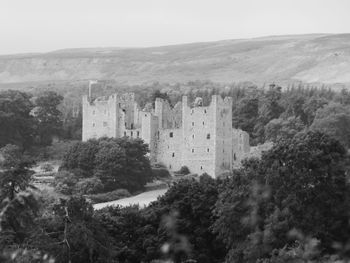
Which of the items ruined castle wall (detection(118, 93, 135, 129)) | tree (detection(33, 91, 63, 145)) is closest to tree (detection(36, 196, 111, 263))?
ruined castle wall (detection(118, 93, 135, 129))

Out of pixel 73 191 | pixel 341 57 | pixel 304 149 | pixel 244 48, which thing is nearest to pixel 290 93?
pixel 73 191

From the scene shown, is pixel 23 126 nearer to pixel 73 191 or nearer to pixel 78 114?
pixel 78 114

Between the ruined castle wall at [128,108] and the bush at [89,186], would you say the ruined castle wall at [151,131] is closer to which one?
the ruined castle wall at [128,108]

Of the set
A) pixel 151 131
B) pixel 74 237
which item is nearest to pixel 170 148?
pixel 151 131

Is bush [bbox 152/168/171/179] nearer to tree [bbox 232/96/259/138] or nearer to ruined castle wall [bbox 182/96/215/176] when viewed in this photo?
ruined castle wall [bbox 182/96/215/176]

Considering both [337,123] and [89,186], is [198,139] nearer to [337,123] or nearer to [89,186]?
[89,186]

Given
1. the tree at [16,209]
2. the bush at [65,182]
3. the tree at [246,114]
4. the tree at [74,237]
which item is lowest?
the bush at [65,182]

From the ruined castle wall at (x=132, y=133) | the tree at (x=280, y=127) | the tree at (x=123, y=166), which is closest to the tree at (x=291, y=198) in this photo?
the tree at (x=123, y=166)
